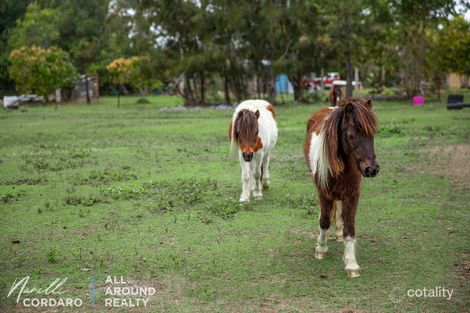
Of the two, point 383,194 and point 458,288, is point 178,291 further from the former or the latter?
point 383,194

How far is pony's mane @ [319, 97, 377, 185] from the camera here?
4938 mm

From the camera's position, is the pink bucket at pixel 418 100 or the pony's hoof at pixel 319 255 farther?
the pink bucket at pixel 418 100

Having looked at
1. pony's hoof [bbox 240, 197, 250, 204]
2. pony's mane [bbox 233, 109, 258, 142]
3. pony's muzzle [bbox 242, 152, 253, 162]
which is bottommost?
pony's hoof [bbox 240, 197, 250, 204]

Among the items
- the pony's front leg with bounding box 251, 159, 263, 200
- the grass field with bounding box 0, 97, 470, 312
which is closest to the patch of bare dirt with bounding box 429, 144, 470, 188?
the grass field with bounding box 0, 97, 470, 312

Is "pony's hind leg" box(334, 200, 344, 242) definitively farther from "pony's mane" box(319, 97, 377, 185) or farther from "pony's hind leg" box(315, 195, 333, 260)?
"pony's mane" box(319, 97, 377, 185)

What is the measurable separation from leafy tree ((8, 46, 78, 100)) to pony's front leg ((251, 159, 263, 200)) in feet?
→ 89.7

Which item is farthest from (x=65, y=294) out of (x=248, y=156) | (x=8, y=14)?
(x=8, y=14)

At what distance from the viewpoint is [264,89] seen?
3216 cm

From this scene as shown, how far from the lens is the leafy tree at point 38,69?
1296 inches

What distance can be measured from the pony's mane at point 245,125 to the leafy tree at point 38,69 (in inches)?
1089

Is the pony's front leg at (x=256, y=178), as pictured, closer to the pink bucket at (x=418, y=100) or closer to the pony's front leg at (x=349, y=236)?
the pony's front leg at (x=349, y=236)

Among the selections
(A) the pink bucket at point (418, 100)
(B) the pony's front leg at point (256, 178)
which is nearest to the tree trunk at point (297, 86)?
(A) the pink bucket at point (418, 100)

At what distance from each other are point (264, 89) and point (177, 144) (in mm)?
17817

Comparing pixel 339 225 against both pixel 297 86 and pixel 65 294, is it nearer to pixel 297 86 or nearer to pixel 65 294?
pixel 65 294
